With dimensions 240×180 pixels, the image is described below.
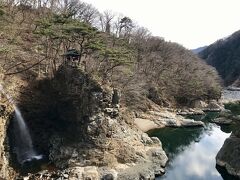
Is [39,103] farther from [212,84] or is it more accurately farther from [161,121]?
[212,84]

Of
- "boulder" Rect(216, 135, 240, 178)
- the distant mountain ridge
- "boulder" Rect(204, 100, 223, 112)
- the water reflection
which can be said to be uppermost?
the distant mountain ridge

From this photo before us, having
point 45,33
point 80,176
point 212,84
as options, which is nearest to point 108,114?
point 80,176

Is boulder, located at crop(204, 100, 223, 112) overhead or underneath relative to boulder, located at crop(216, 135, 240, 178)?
underneath

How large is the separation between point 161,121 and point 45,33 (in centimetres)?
2957

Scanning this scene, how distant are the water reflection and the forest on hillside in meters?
10.0

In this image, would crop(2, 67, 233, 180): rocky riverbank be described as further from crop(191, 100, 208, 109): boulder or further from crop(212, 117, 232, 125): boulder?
crop(191, 100, 208, 109): boulder

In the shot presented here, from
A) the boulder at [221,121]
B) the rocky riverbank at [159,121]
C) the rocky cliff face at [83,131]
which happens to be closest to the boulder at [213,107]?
the boulder at [221,121]

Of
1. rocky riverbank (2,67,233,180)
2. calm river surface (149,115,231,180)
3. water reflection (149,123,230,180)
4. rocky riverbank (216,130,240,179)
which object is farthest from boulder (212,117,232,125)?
rocky riverbank (2,67,233,180)

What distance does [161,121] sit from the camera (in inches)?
2269

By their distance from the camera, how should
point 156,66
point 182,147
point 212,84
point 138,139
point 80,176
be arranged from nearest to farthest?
point 80,176, point 138,139, point 182,147, point 156,66, point 212,84

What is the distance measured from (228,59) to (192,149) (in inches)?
4543

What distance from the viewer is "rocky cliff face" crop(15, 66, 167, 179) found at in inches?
1283

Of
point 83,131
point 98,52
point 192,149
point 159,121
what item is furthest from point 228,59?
point 83,131

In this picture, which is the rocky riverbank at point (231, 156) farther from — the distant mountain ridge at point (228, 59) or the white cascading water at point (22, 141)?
the distant mountain ridge at point (228, 59)
